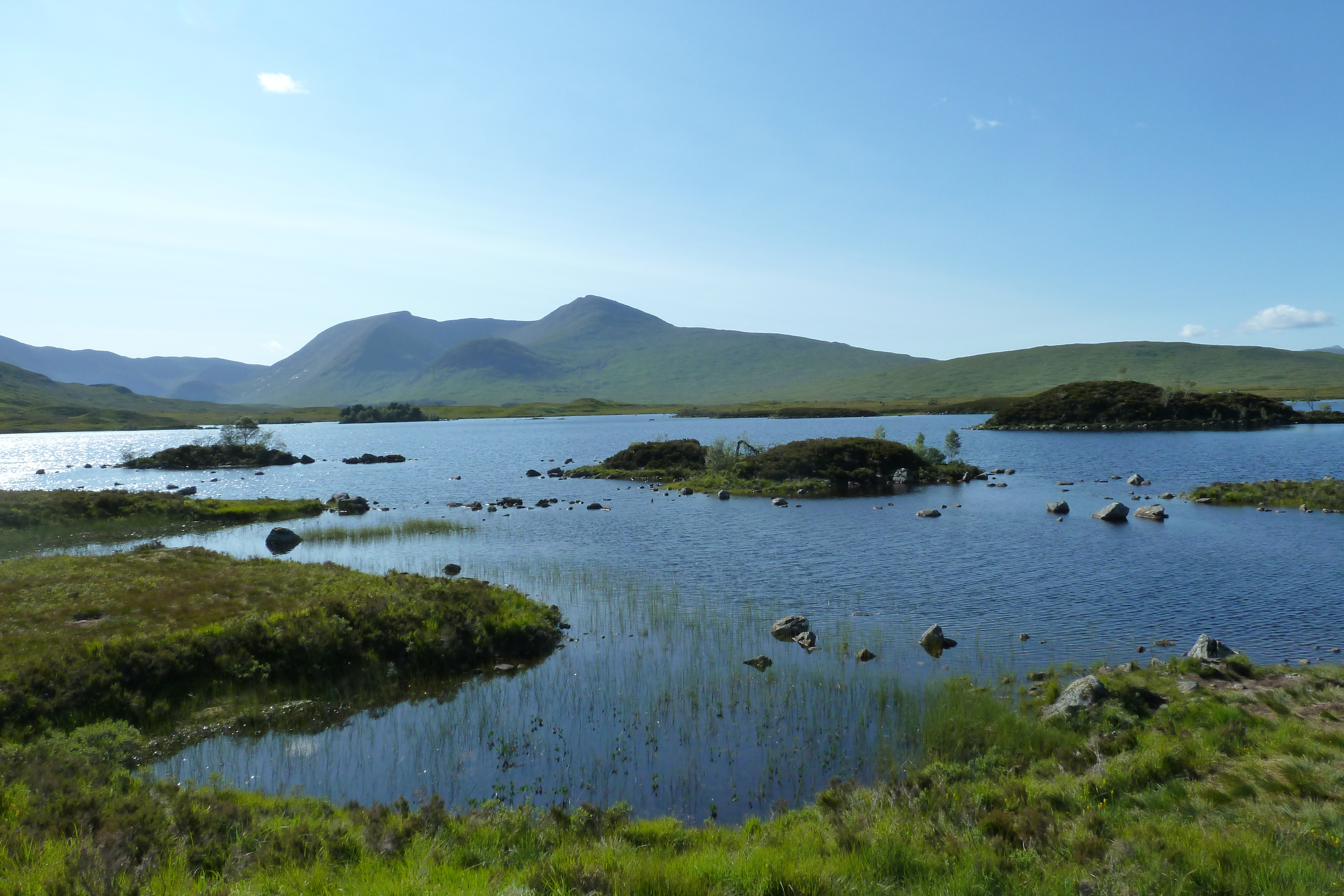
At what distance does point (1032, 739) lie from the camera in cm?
1593

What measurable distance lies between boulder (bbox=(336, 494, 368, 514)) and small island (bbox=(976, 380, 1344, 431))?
12756cm

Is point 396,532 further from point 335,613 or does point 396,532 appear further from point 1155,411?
point 1155,411

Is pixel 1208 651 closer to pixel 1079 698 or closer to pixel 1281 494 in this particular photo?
pixel 1079 698

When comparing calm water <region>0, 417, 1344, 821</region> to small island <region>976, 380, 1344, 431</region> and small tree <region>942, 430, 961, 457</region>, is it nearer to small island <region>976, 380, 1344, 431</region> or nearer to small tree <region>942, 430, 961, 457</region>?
small tree <region>942, 430, 961, 457</region>

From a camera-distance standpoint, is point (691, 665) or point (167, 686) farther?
point (691, 665)

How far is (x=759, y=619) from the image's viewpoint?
27.5m

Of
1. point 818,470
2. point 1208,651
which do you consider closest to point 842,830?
point 1208,651

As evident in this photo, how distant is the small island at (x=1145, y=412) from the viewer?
134 metres

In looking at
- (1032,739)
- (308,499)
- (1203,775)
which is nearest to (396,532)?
(308,499)

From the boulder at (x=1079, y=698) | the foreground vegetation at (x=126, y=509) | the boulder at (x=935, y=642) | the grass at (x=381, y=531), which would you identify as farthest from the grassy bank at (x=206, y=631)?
the foreground vegetation at (x=126, y=509)

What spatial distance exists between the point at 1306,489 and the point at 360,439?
607ft

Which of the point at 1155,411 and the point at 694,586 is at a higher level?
the point at 1155,411

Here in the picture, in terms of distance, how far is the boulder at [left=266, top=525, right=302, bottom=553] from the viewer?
44.7m

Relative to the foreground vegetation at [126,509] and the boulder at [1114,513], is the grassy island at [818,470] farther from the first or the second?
the foreground vegetation at [126,509]
